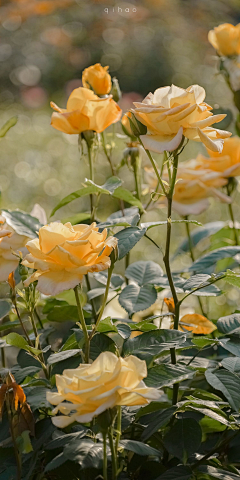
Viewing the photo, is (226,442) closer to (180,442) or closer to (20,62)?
(180,442)

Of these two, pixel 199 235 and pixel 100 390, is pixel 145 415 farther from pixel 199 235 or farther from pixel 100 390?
pixel 199 235

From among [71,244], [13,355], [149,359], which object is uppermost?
[71,244]

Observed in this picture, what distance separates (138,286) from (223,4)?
14.4ft

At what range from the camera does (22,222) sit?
639mm

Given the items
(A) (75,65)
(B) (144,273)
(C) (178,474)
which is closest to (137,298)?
(B) (144,273)

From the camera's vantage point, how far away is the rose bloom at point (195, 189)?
0.80 m

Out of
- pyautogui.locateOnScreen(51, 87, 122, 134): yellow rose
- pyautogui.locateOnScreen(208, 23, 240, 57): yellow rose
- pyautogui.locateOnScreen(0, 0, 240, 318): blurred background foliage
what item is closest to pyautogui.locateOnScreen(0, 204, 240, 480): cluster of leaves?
pyautogui.locateOnScreen(51, 87, 122, 134): yellow rose

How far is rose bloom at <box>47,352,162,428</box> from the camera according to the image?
14.2 inches

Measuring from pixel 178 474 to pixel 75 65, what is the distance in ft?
11.7

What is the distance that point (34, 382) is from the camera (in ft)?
1.65

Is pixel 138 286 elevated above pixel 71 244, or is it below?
below

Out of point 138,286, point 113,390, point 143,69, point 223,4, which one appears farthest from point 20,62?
point 113,390

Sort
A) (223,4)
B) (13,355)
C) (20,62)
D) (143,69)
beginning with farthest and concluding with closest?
(223,4) < (20,62) < (143,69) < (13,355)

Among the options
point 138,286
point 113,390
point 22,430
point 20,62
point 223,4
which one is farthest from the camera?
point 223,4
